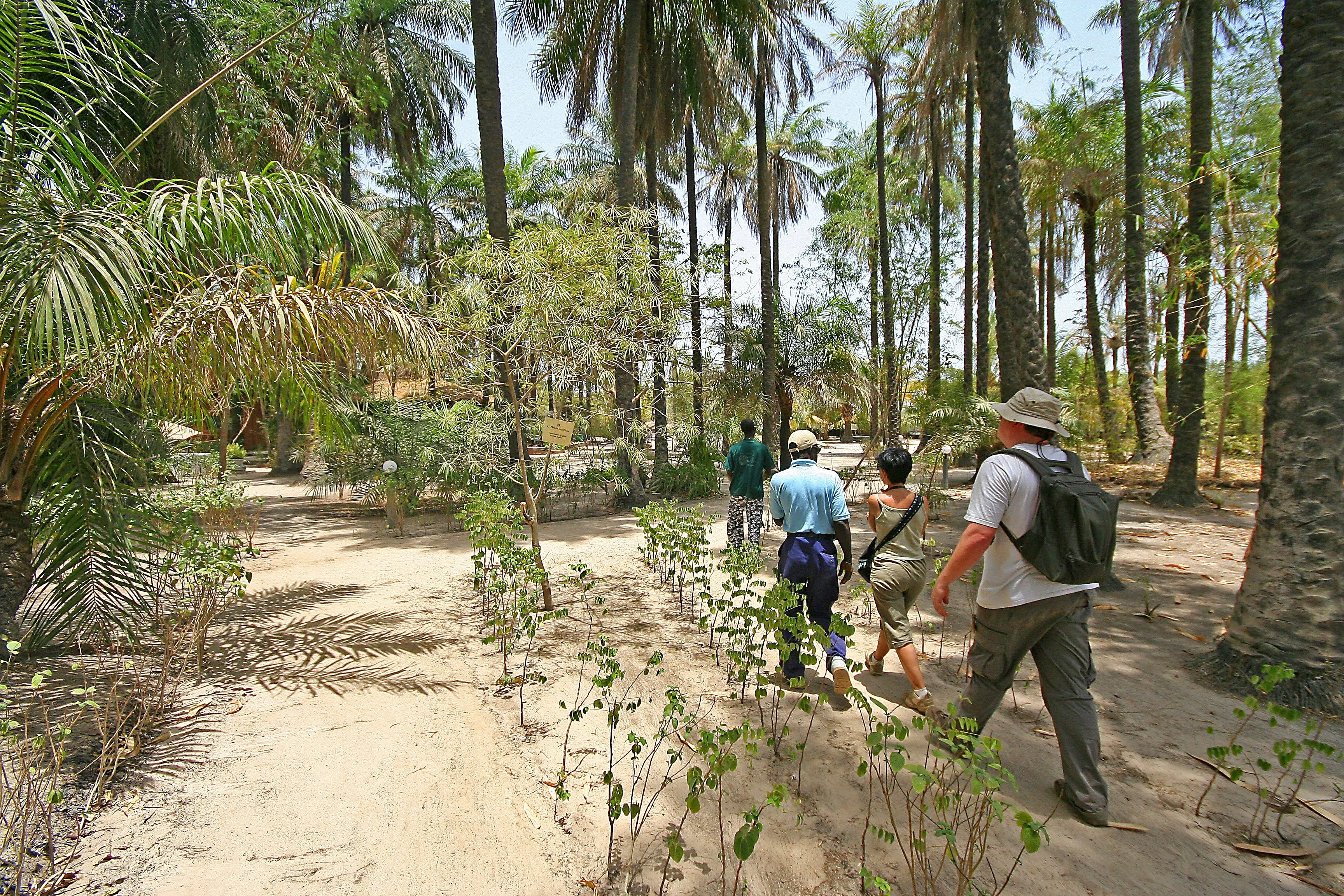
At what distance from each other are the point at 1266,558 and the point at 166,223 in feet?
24.9

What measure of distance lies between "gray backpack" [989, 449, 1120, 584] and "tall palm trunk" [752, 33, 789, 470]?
12.5m

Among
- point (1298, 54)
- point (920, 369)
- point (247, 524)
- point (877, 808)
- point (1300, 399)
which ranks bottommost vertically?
point (877, 808)

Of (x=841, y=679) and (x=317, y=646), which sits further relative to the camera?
(x=317, y=646)

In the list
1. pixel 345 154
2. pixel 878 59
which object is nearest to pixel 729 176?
pixel 878 59

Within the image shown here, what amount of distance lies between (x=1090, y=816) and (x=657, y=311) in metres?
6.90

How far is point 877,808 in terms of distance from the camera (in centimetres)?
299

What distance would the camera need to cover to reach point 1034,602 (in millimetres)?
2826

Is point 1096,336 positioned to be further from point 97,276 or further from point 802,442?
point 97,276

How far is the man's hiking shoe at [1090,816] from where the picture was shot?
276cm

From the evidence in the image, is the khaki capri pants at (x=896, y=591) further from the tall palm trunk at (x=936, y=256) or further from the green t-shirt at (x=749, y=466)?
the tall palm trunk at (x=936, y=256)

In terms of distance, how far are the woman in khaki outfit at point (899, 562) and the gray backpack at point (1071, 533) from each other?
1107 millimetres

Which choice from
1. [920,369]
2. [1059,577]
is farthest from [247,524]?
[920,369]

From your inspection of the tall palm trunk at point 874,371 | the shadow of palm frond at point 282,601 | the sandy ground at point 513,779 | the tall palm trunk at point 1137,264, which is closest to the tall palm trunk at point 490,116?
the shadow of palm frond at point 282,601

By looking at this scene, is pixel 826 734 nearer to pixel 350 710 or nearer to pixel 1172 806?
pixel 1172 806
